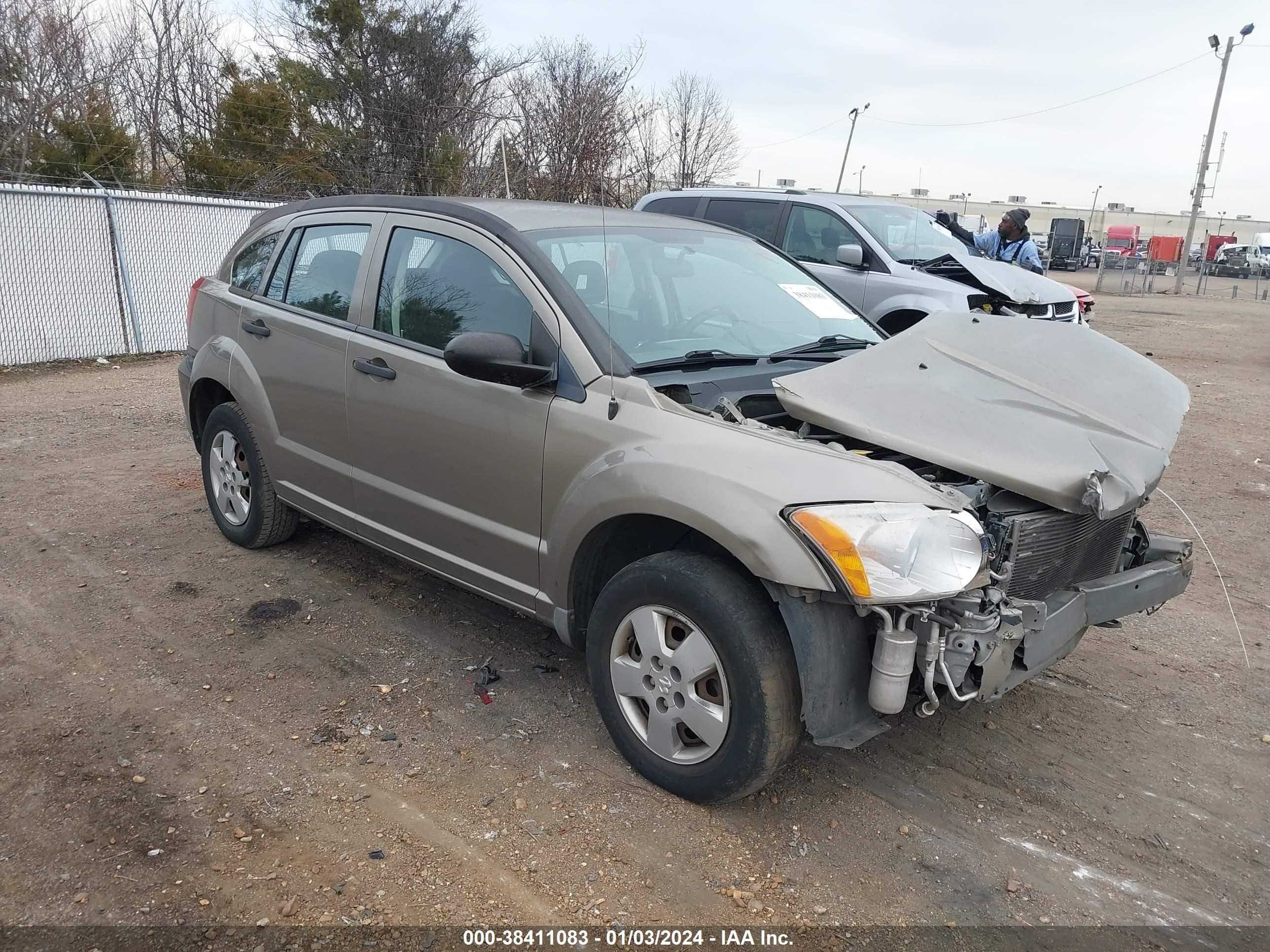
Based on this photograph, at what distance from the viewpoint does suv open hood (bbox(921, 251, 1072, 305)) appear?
328 inches

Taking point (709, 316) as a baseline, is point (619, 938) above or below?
below

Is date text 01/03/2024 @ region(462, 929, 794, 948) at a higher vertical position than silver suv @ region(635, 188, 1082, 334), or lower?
lower

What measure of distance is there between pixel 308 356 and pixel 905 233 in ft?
21.5

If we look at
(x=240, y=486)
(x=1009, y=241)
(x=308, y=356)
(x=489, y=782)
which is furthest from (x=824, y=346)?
(x=1009, y=241)

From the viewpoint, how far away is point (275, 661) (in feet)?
12.8

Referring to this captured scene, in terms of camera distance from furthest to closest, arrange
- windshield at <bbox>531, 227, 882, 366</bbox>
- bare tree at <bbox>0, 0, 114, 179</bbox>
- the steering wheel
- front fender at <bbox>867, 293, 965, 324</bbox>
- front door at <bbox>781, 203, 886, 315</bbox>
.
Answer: bare tree at <bbox>0, 0, 114, 179</bbox>, front door at <bbox>781, 203, 886, 315</bbox>, front fender at <bbox>867, 293, 965, 324</bbox>, the steering wheel, windshield at <bbox>531, 227, 882, 366</bbox>

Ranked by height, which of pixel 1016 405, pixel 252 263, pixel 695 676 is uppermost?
pixel 252 263

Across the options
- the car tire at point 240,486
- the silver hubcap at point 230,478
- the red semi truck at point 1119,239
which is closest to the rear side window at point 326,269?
the car tire at point 240,486

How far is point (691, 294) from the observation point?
3.78 metres

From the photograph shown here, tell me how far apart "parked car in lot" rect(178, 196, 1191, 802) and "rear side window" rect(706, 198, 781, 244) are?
190 inches

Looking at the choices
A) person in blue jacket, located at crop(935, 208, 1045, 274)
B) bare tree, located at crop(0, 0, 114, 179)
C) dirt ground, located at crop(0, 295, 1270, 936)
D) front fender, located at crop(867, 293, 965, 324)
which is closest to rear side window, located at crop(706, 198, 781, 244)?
front fender, located at crop(867, 293, 965, 324)

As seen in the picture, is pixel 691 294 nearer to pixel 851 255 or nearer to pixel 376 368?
pixel 376 368

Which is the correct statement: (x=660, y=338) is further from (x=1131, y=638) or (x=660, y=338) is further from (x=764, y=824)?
(x=1131, y=638)

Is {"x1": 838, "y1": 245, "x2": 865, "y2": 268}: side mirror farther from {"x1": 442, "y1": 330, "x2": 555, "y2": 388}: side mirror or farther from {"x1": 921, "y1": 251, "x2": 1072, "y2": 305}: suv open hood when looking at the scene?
{"x1": 442, "y1": 330, "x2": 555, "y2": 388}: side mirror
